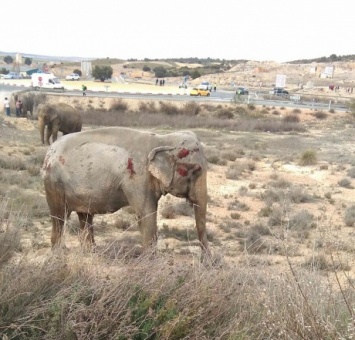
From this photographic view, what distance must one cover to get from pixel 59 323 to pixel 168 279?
3.47ft

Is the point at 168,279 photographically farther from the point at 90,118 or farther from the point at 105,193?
the point at 90,118

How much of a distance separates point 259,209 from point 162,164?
7.28 metres

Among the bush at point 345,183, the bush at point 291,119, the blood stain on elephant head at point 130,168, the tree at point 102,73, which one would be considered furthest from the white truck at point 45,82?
the blood stain on elephant head at point 130,168

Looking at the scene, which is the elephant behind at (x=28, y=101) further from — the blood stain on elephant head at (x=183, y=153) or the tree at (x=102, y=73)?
the tree at (x=102, y=73)

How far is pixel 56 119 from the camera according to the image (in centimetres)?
2183

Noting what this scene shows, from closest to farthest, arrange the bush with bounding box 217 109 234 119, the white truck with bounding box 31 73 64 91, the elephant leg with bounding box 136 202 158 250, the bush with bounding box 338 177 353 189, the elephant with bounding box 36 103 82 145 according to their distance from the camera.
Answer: the elephant leg with bounding box 136 202 158 250, the bush with bounding box 338 177 353 189, the elephant with bounding box 36 103 82 145, the bush with bounding box 217 109 234 119, the white truck with bounding box 31 73 64 91

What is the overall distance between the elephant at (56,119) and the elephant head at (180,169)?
15578 mm

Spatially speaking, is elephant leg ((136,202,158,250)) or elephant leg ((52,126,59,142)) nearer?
elephant leg ((136,202,158,250))

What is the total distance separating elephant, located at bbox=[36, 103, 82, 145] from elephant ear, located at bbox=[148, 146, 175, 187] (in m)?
15.5

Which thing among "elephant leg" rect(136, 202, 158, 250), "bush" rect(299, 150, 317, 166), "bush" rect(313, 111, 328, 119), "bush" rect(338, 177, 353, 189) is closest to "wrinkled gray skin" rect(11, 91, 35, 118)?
"bush" rect(299, 150, 317, 166)

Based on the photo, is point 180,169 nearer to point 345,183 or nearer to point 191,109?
point 345,183

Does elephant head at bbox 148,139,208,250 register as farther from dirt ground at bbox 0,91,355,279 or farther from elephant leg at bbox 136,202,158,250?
dirt ground at bbox 0,91,355,279

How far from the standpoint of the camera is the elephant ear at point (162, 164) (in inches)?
272

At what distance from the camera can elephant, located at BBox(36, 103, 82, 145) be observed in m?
21.6
